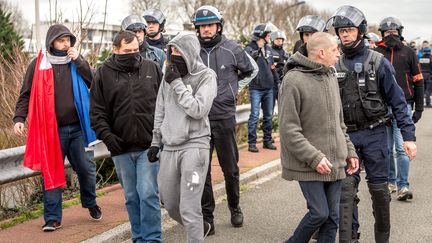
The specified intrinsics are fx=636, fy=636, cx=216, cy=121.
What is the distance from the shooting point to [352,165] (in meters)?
4.88

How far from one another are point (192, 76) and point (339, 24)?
1.31 metres

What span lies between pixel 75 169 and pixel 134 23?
1.71 metres

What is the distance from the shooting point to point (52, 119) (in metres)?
5.88

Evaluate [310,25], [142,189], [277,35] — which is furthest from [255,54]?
[142,189]

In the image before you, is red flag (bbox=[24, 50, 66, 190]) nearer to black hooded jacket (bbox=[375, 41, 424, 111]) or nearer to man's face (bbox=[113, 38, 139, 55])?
man's face (bbox=[113, 38, 139, 55])

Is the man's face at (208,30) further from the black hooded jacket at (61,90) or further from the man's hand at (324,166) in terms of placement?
the man's hand at (324,166)

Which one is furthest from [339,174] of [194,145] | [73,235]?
[73,235]

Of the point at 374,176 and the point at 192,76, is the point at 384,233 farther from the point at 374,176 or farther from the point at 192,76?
the point at 192,76

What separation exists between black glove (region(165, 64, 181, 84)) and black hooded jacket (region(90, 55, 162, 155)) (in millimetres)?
499

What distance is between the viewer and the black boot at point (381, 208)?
17.4 feet

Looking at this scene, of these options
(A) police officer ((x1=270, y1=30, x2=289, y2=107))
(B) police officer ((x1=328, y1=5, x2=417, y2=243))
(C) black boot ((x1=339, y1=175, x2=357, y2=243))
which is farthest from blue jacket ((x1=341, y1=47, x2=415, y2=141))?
(A) police officer ((x1=270, y1=30, x2=289, y2=107))

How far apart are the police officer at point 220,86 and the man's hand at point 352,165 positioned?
4.94ft

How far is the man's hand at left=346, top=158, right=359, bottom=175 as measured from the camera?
4875mm

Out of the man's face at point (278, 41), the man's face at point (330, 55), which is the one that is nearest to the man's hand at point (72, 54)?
the man's face at point (330, 55)
